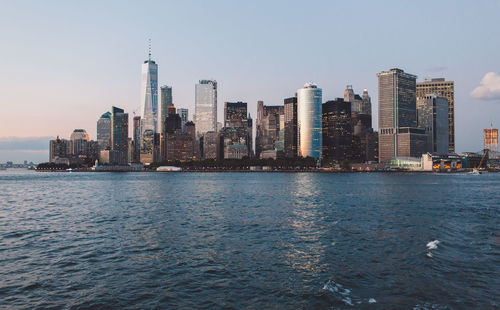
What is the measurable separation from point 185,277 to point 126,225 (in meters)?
24.7

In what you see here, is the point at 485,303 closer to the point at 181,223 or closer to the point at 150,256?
the point at 150,256

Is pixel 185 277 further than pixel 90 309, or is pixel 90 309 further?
pixel 185 277

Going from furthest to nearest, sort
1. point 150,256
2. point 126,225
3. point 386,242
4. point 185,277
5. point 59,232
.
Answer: point 126,225
point 59,232
point 386,242
point 150,256
point 185,277

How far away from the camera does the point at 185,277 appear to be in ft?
80.9

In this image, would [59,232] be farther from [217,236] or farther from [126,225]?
[217,236]

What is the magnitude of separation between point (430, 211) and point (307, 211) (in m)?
20.3

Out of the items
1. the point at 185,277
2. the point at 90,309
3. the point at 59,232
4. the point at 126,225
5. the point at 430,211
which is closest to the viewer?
the point at 90,309

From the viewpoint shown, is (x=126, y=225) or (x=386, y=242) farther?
(x=126, y=225)

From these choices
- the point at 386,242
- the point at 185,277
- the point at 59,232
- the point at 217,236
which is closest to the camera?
the point at 185,277

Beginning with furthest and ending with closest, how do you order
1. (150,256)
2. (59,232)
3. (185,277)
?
(59,232) → (150,256) → (185,277)

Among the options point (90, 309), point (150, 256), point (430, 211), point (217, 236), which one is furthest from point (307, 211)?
point (90, 309)

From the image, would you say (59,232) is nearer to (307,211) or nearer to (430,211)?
(307,211)

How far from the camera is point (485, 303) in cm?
1964

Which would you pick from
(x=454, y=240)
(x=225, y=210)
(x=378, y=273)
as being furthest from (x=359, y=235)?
(x=225, y=210)
